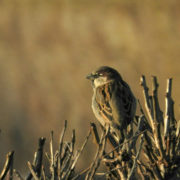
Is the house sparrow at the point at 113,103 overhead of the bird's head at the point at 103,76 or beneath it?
beneath

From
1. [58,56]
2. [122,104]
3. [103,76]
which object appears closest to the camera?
[122,104]

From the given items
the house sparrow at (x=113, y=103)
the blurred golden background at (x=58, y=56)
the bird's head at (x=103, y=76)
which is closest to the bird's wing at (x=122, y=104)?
the house sparrow at (x=113, y=103)

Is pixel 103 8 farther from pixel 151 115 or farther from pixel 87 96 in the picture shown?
pixel 151 115

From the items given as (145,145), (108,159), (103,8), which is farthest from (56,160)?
(103,8)

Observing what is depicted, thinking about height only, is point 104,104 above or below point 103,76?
below

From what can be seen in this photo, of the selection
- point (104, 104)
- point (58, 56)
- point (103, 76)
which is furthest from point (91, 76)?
point (58, 56)

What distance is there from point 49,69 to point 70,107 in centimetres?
56

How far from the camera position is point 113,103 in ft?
11.3

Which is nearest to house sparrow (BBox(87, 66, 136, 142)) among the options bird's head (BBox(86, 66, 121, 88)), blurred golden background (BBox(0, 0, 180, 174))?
bird's head (BBox(86, 66, 121, 88))

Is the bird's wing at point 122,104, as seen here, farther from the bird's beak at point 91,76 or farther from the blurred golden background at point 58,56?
the blurred golden background at point 58,56

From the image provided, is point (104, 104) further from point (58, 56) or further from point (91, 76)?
point (58, 56)

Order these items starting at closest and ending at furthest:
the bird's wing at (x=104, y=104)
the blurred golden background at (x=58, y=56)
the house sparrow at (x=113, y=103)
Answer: the house sparrow at (x=113, y=103) → the bird's wing at (x=104, y=104) → the blurred golden background at (x=58, y=56)

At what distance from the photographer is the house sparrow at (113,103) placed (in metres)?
3.16

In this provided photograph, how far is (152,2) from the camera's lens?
24.6ft
